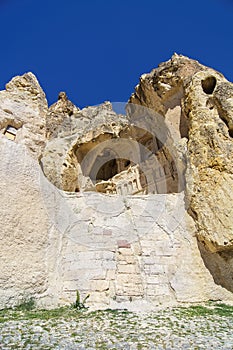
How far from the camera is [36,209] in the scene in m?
8.31

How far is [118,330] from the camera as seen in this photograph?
484cm

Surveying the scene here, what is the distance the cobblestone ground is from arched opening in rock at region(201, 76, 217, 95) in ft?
27.2

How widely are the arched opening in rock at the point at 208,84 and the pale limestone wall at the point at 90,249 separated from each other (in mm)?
5062

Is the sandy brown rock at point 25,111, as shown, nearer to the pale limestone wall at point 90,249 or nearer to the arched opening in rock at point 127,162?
the pale limestone wall at point 90,249

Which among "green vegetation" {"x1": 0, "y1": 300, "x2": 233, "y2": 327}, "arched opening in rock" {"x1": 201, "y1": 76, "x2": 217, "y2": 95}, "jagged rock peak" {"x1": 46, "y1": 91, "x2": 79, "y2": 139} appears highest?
"jagged rock peak" {"x1": 46, "y1": 91, "x2": 79, "y2": 139}

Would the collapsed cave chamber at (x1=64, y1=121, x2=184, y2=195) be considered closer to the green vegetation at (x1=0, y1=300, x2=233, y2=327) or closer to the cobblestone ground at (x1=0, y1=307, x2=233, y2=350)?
the green vegetation at (x1=0, y1=300, x2=233, y2=327)

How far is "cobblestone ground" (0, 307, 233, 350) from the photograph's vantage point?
163 inches

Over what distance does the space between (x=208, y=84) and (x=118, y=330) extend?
9.85m

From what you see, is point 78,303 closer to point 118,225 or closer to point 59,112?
point 118,225

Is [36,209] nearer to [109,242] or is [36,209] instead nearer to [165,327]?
[109,242]

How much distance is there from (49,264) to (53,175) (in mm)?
9791

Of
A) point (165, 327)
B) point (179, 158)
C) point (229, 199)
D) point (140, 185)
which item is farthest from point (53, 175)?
point (165, 327)

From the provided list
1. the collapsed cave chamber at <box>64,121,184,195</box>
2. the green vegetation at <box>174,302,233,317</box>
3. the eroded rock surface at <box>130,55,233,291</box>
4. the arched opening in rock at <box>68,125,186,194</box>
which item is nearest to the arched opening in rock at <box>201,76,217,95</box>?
the eroded rock surface at <box>130,55,233,291</box>

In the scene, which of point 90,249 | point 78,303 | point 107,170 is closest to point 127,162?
point 107,170
